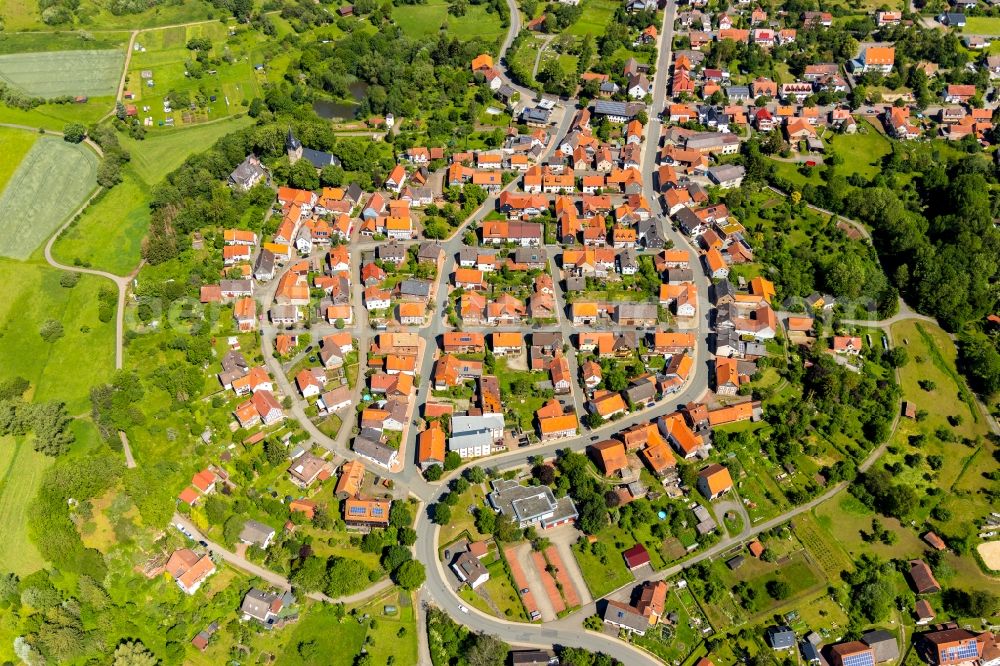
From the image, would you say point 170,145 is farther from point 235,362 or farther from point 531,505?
point 531,505

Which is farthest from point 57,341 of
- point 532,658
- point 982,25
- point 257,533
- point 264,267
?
point 982,25

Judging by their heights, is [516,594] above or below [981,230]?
below

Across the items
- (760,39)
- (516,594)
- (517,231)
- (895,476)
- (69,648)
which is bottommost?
(69,648)

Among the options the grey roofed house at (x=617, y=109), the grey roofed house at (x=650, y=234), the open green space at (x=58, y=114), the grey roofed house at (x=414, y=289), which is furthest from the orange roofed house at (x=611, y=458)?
the open green space at (x=58, y=114)

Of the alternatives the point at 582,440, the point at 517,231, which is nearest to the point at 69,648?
the point at 582,440

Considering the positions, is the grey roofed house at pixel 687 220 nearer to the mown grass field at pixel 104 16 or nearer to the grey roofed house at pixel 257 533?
the grey roofed house at pixel 257 533

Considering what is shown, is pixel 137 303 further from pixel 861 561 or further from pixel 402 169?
pixel 861 561

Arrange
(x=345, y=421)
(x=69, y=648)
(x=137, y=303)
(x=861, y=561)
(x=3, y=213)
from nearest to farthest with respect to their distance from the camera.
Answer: (x=69, y=648) → (x=861, y=561) → (x=345, y=421) → (x=137, y=303) → (x=3, y=213)

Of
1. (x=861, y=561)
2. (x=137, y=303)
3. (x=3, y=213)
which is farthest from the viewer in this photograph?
(x=3, y=213)

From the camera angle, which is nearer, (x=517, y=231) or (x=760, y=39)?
(x=517, y=231)
